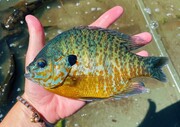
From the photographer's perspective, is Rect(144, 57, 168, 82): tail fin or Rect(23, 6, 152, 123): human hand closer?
Rect(144, 57, 168, 82): tail fin

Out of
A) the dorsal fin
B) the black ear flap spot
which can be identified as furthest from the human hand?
the black ear flap spot

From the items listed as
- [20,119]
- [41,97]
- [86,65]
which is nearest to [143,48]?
[41,97]

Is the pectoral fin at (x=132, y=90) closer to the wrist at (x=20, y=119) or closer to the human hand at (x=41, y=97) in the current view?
the human hand at (x=41, y=97)

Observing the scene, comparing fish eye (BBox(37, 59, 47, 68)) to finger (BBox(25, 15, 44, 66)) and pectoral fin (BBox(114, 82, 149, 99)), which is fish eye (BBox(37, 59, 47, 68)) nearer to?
pectoral fin (BBox(114, 82, 149, 99))

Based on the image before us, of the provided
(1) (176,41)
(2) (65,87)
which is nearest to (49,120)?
(2) (65,87)

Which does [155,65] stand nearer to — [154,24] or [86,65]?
[86,65]

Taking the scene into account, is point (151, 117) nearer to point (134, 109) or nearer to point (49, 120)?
point (134, 109)
